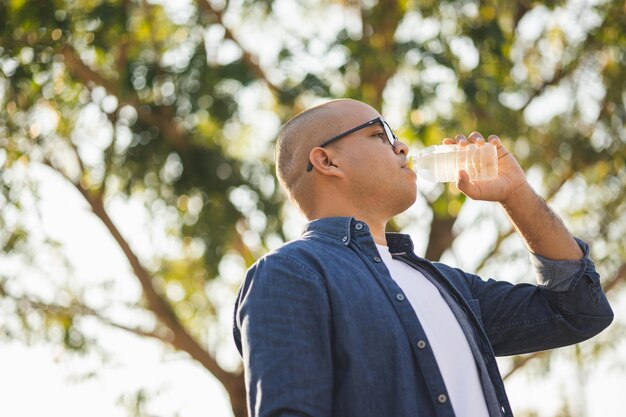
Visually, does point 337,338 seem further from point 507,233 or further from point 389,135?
point 507,233

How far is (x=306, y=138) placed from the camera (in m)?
3.23

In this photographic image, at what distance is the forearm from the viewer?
10.5 ft

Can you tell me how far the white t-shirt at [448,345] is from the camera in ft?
8.80

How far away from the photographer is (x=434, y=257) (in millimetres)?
10070

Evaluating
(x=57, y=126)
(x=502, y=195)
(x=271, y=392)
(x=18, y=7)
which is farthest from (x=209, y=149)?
(x=271, y=392)

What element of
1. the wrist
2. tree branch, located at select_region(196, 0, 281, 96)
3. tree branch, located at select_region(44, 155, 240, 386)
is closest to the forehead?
the wrist

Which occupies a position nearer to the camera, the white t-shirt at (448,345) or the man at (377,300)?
the man at (377,300)

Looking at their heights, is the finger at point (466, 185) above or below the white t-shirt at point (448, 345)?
above

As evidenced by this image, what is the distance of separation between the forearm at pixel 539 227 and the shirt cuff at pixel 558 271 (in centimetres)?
2

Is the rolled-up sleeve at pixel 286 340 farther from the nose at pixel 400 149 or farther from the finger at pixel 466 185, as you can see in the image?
the finger at pixel 466 185

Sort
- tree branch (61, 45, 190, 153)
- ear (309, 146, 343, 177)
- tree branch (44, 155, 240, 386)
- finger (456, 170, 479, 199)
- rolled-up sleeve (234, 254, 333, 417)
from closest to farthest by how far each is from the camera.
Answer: rolled-up sleeve (234, 254, 333, 417) < ear (309, 146, 343, 177) < finger (456, 170, 479, 199) < tree branch (61, 45, 190, 153) < tree branch (44, 155, 240, 386)

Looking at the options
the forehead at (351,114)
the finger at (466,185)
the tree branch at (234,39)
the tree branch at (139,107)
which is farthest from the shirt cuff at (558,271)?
the tree branch at (139,107)

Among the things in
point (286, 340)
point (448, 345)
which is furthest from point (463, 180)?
point (286, 340)

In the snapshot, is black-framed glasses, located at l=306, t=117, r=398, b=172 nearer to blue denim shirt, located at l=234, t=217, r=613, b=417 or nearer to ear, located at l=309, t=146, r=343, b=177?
ear, located at l=309, t=146, r=343, b=177
